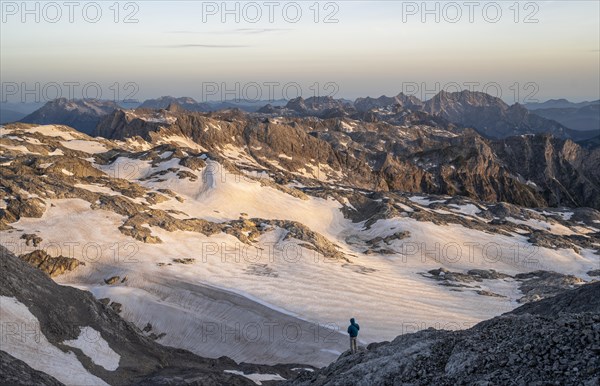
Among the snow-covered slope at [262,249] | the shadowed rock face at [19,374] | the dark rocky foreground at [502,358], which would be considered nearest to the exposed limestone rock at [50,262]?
the snow-covered slope at [262,249]

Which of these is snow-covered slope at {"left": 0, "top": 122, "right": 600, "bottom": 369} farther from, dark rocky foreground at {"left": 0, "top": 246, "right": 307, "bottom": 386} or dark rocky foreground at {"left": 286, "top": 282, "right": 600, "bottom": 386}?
dark rocky foreground at {"left": 286, "top": 282, "right": 600, "bottom": 386}

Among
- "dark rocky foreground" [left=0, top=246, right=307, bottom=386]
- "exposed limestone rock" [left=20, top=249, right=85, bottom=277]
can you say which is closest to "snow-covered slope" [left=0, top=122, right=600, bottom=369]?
"exposed limestone rock" [left=20, top=249, right=85, bottom=277]

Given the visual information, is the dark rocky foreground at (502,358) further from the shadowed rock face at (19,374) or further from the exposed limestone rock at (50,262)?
the exposed limestone rock at (50,262)

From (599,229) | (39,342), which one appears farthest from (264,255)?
(599,229)

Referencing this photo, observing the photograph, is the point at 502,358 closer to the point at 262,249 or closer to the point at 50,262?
the point at 50,262

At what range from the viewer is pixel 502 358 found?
18.0 metres

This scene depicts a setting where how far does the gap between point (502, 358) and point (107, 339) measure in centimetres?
3027

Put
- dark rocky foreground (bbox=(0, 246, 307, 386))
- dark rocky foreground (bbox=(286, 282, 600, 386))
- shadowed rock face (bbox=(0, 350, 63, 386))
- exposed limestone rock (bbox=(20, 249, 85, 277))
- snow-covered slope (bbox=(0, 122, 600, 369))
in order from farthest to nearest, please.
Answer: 1. exposed limestone rock (bbox=(20, 249, 85, 277))
2. snow-covered slope (bbox=(0, 122, 600, 369))
3. dark rocky foreground (bbox=(0, 246, 307, 386))
4. shadowed rock face (bbox=(0, 350, 63, 386))
5. dark rocky foreground (bbox=(286, 282, 600, 386))

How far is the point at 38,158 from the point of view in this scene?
9962 cm

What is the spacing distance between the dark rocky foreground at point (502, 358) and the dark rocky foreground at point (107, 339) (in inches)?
598

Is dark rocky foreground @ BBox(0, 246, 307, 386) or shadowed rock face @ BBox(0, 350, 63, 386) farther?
dark rocky foreground @ BBox(0, 246, 307, 386)

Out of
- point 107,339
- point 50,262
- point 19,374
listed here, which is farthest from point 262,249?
point 19,374

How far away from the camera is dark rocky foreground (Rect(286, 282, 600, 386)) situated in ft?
53.4

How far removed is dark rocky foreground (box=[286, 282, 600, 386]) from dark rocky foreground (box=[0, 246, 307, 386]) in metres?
15.2
